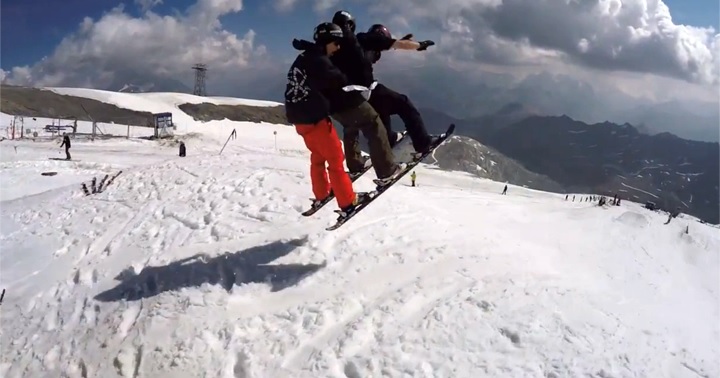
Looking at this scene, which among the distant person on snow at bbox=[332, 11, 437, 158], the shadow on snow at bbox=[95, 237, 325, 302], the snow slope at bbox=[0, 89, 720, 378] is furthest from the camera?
the distant person on snow at bbox=[332, 11, 437, 158]

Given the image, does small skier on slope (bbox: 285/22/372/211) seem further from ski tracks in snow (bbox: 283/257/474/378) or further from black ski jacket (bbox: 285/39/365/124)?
ski tracks in snow (bbox: 283/257/474/378)

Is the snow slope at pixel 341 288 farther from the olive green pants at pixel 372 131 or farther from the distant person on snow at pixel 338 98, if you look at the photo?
the distant person on snow at pixel 338 98

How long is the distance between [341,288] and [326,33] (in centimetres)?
331

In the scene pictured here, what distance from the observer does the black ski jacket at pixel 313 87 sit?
7.14 metres

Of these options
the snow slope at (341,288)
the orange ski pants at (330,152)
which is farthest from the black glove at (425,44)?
the snow slope at (341,288)

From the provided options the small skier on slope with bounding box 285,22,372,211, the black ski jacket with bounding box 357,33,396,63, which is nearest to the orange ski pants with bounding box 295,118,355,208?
the small skier on slope with bounding box 285,22,372,211

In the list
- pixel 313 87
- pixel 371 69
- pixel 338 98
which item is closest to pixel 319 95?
pixel 313 87

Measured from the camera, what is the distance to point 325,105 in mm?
7312

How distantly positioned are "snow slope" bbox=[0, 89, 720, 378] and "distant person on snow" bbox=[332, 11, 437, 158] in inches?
57.6

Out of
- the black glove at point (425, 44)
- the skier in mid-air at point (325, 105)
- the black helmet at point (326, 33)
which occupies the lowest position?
the skier in mid-air at point (325, 105)

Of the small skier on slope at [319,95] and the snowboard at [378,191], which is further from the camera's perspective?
the snowboard at [378,191]

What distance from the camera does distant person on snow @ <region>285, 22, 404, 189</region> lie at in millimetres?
7137

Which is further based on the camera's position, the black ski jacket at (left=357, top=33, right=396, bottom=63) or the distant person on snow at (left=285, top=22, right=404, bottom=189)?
the black ski jacket at (left=357, top=33, right=396, bottom=63)

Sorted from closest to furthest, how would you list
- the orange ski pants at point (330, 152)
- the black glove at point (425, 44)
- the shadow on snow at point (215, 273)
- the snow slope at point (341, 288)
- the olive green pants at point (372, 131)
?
the snow slope at point (341, 288) → the shadow on snow at point (215, 273) → the orange ski pants at point (330, 152) → the olive green pants at point (372, 131) → the black glove at point (425, 44)
